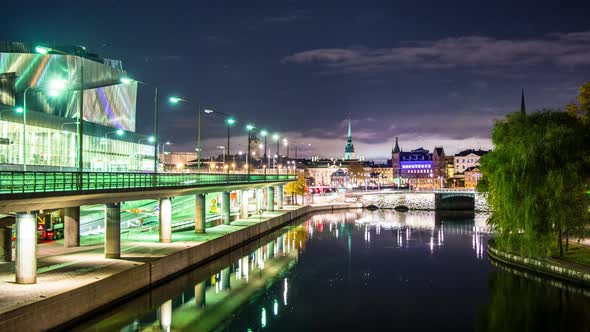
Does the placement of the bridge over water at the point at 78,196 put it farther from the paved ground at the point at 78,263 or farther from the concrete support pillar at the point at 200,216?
the paved ground at the point at 78,263

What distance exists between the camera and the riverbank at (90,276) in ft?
75.6

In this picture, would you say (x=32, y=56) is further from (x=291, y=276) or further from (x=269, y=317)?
(x=269, y=317)

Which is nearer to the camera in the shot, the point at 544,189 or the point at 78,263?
the point at 78,263

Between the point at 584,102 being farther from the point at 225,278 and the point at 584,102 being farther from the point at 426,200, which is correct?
the point at 426,200

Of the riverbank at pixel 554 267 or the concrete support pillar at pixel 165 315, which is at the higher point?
the riverbank at pixel 554 267

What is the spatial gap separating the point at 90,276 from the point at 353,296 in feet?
54.3

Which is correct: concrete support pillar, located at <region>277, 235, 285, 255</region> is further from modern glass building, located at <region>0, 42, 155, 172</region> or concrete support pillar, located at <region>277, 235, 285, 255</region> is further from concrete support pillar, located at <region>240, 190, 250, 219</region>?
modern glass building, located at <region>0, 42, 155, 172</region>

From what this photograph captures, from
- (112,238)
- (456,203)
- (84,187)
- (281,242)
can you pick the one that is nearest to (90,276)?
(84,187)

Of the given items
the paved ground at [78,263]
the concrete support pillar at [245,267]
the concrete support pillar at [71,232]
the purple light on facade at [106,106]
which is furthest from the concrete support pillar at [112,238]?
the purple light on facade at [106,106]

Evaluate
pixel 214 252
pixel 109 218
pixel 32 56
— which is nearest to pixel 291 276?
pixel 214 252

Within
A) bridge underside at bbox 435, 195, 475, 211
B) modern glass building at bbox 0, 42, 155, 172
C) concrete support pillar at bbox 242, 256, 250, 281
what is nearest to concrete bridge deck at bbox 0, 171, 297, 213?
concrete support pillar at bbox 242, 256, 250, 281

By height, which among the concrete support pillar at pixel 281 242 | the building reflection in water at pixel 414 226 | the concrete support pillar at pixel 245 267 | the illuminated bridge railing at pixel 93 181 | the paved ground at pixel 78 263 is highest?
the illuminated bridge railing at pixel 93 181

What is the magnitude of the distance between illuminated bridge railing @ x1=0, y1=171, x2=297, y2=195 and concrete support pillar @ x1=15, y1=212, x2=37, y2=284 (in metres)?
1.42

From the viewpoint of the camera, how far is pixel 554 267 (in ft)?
127
